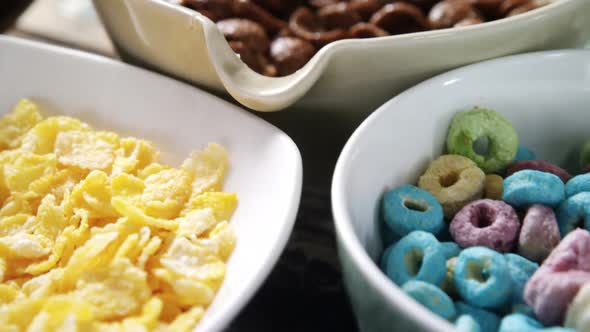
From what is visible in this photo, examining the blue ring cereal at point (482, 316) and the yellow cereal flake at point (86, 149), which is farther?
the yellow cereal flake at point (86, 149)

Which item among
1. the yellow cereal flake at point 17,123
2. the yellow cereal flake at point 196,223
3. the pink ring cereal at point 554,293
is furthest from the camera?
the yellow cereal flake at point 17,123

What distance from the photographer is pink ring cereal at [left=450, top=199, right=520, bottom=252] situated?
469 millimetres

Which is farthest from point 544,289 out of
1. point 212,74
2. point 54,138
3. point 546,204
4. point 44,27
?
point 44,27

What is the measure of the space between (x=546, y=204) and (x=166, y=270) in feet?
0.95

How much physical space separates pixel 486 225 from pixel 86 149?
0.35 meters

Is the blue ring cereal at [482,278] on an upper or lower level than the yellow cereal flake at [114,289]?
upper

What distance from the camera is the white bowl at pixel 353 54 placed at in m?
0.54

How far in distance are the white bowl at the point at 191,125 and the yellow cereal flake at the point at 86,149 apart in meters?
0.04

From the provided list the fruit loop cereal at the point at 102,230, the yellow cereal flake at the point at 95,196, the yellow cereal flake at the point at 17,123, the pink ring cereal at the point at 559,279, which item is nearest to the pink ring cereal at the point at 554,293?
the pink ring cereal at the point at 559,279

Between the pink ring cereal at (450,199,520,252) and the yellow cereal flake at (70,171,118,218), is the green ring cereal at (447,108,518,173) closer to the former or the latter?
the pink ring cereal at (450,199,520,252)

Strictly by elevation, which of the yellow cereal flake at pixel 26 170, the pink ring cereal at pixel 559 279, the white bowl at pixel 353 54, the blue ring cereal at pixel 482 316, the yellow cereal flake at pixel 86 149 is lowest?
the blue ring cereal at pixel 482 316

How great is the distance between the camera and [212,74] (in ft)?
1.94

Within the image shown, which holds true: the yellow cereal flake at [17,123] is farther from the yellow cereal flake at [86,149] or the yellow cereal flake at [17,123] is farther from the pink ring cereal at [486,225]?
the pink ring cereal at [486,225]

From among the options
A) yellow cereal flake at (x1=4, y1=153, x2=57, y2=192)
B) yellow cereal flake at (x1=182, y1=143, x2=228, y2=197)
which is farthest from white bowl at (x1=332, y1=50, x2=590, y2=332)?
yellow cereal flake at (x1=4, y1=153, x2=57, y2=192)
